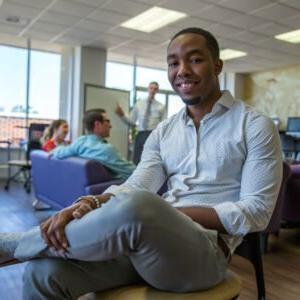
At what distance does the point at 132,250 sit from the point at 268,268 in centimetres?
198

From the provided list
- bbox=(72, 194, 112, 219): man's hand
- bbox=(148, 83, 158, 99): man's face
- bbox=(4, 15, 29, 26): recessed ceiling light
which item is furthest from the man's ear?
bbox=(4, 15, 29, 26): recessed ceiling light

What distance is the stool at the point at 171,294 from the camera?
0.87 meters

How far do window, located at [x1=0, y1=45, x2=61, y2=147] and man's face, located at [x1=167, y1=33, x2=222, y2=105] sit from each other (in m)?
6.94

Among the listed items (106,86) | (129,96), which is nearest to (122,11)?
A: (106,86)

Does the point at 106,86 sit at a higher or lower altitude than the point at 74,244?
higher

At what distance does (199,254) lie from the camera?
834 millimetres

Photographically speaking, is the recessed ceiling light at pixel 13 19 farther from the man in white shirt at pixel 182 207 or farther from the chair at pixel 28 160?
the man in white shirt at pixel 182 207

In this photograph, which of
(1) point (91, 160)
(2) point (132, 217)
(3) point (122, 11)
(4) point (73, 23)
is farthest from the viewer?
(4) point (73, 23)

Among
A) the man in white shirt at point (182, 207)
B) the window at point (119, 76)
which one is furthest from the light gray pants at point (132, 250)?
the window at point (119, 76)

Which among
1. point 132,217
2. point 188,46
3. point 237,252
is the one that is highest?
point 188,46

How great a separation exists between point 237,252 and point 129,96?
7169 mm

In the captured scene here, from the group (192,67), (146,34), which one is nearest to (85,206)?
(192,67)

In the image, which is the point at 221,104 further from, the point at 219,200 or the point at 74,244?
the point at 74,244

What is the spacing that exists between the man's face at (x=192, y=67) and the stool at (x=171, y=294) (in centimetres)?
56
